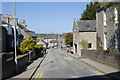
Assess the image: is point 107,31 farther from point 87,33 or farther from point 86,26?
point 86,26

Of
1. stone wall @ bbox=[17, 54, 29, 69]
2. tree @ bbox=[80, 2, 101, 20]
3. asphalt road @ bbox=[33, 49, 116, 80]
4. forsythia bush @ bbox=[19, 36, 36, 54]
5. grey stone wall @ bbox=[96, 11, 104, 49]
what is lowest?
asphalt road @ bbox=[33, 49, 116, 80]

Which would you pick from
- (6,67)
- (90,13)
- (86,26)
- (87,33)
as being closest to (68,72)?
(6,67)

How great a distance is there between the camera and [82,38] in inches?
1704

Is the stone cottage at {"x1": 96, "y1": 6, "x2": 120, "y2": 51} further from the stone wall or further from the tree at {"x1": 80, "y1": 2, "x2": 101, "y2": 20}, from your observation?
the tree at {"x1": 80, "y1": 2, "x2": 101, "y2": 20}

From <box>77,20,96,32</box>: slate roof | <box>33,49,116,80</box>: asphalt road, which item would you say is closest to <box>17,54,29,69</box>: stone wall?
<box>33,49,116,80</box>: asphalt road

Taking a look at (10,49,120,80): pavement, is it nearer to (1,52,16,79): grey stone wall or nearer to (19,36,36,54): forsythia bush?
(1,52,16,79): grey stone wall

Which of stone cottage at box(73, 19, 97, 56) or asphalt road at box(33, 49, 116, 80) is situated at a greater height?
stone cottage at box(73, 19, 97, 56)

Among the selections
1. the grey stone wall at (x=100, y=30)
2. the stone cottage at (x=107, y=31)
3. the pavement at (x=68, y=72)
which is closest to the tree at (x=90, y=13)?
the grey stone wall at (x=100, y=30)

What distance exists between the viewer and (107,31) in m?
28.4

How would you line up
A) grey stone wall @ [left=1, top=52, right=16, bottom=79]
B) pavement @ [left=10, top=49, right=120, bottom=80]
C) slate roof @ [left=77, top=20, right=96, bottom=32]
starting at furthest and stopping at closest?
slate roof @ [left=77, top=20, right=96, bottom=32] < pavement @ [left=10, top=49, right=120, bottom=80] < grey stone wall @ [left=1, top=52, right=16, bottom=79]

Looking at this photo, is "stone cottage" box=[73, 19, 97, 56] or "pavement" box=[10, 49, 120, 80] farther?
"stone cottage" box=[73, 19, 97, 56]

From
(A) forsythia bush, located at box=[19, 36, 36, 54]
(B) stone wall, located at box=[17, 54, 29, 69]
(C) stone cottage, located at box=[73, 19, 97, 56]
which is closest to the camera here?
(B) stone wall, located at box=[17, 54, 29, 69]

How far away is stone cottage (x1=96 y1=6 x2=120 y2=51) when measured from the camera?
2487 cm

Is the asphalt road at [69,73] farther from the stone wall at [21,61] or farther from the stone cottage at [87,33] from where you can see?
the stone cottage at [87,33]
